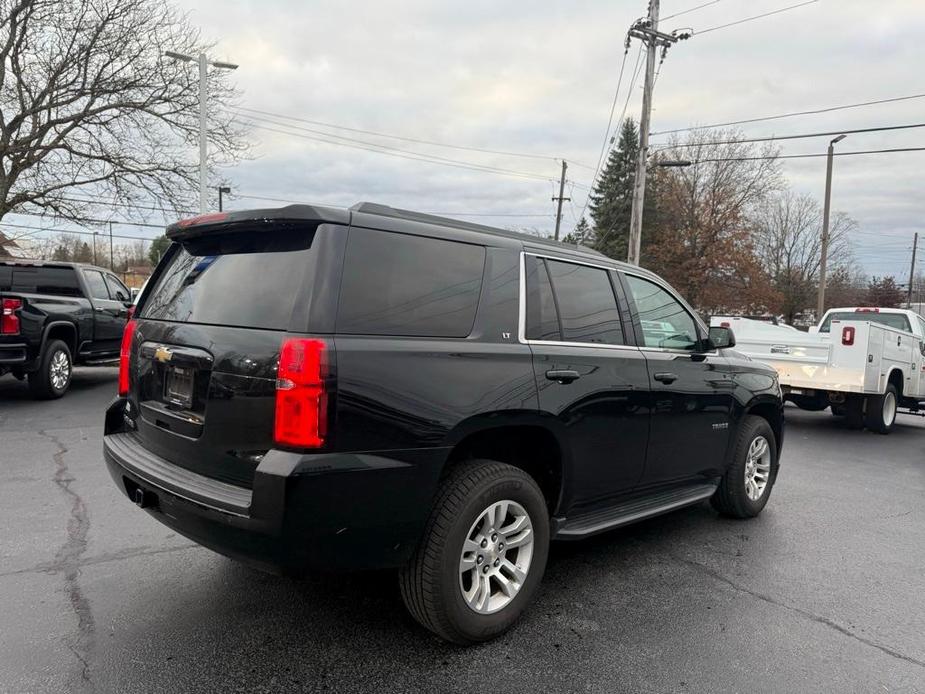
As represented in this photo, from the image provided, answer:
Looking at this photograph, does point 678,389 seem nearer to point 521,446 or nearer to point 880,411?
point 521,446

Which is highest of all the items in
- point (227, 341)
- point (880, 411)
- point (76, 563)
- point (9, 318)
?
point (227, 341)

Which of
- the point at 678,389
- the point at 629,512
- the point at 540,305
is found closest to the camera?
the point at 540,305

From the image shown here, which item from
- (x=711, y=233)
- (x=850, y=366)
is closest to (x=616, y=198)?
(x=711, y=233)

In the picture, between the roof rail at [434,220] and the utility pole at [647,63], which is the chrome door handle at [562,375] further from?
the utility pole at [647,63]

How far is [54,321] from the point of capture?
9086 millimetres

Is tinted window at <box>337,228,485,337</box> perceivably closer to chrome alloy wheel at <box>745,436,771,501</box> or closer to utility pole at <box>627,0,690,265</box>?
chrome alloy wheel at <box>745,436,771,501</box>

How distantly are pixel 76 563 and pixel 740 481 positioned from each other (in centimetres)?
437

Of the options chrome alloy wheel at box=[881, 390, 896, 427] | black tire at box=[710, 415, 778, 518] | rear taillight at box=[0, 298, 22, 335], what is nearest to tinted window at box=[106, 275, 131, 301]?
rear taillight at box=[0, 298, 22, 335]

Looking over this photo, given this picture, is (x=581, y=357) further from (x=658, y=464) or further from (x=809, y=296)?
(x=809, y=296)

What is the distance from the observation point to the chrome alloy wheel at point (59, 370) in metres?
9.04

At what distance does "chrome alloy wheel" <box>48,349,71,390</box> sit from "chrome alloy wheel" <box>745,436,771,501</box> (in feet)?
29.4

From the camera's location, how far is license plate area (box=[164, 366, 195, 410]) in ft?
9.17

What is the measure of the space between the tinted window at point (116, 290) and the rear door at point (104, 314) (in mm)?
104

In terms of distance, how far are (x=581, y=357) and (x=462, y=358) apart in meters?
0.84
